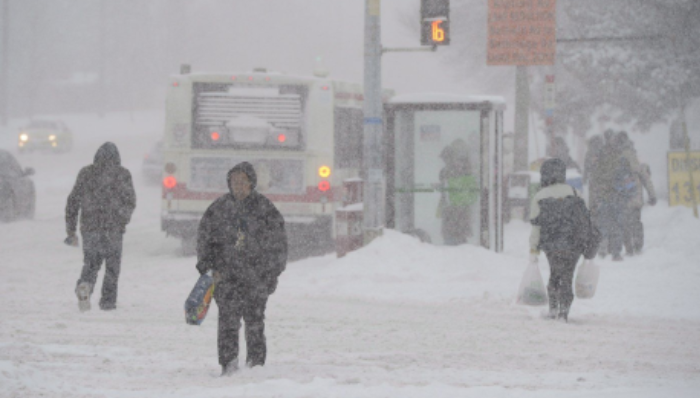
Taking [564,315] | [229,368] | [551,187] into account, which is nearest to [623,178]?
[551,187]

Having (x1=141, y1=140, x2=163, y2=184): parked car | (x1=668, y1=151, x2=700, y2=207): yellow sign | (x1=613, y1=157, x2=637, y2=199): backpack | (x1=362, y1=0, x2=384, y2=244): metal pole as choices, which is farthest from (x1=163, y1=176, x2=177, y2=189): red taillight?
(x1=141, y1=140, x2=163, y2=184): parked car

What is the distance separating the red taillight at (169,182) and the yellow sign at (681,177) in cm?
1043

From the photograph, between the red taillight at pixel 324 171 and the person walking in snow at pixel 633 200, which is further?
the red taillight at pixel 324 171

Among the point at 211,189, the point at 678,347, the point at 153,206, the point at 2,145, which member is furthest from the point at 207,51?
the point at 678,347

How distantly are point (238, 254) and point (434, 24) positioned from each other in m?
7.19

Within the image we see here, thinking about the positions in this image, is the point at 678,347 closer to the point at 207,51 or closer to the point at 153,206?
the point at 153,206

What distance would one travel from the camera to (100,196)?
1052cm

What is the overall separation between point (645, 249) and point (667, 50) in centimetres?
1119

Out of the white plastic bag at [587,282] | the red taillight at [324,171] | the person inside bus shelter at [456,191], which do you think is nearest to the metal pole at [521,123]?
the person inside bus shelter at [456,191]

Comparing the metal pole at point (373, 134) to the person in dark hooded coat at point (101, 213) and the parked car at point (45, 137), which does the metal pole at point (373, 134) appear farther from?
the parked car at point (45, 137)

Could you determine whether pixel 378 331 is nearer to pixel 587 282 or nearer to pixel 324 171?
pixel 587 282

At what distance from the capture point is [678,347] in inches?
346

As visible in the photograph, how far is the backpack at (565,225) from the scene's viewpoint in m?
9.88

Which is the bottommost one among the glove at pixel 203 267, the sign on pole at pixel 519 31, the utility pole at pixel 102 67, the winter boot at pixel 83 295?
the winter boot at pixel 83 295
